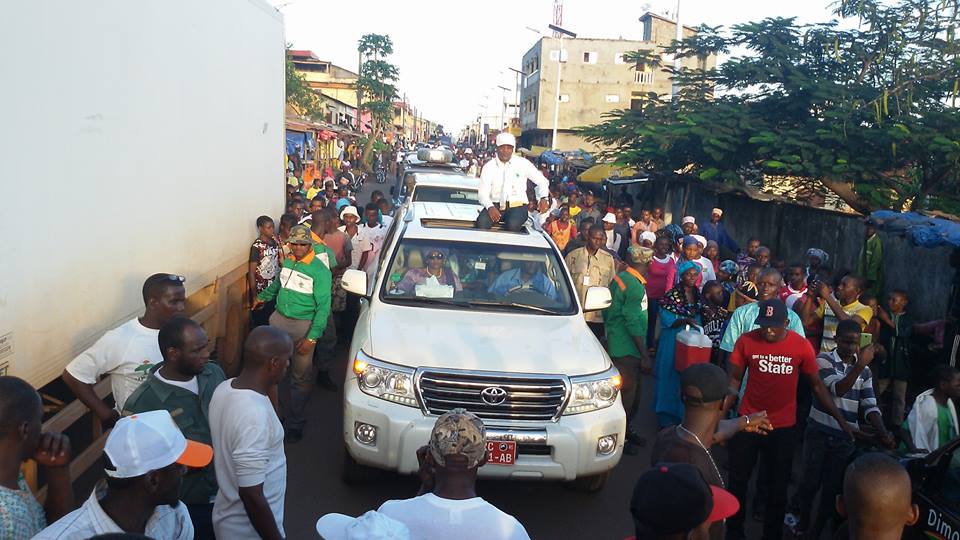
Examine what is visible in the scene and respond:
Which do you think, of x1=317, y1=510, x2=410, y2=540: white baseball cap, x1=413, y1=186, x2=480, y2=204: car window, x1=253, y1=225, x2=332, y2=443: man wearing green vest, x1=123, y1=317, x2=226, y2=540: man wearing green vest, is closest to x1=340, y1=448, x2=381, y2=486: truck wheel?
x1=253, y1=225, x2=332, y2=443: man wearing green vest

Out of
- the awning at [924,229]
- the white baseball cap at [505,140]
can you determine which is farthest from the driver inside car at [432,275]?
the awning at [924,229]

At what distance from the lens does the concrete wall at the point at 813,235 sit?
356 inches

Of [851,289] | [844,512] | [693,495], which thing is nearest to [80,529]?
[693,495]

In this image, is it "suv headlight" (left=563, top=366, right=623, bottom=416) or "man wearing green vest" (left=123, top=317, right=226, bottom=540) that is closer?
"man wearing green vest" (left=123, top=317, right=226, bottom=540)

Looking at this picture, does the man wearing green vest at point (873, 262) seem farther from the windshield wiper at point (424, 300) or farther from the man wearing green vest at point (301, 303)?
the man wearing green vest at point (301, 303)

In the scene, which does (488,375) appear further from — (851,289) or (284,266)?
(851,289)

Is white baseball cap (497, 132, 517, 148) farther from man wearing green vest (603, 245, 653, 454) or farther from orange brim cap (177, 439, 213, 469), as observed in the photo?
orange brim cap (177, 439, 213, 469)

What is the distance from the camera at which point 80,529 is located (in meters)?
2.33

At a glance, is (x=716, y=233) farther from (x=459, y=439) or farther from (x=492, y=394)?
(x=459, y=439)

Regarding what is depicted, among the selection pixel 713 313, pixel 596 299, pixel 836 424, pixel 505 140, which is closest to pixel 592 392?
pixel 596 299

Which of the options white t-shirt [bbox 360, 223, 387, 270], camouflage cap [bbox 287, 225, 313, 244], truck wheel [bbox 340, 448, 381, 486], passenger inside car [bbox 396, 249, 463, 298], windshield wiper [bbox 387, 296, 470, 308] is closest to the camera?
truck wheel [bbox 340, 448, 381, 486]

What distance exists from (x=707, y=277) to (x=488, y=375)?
4.38 metres

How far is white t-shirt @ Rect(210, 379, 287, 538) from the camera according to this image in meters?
3.10

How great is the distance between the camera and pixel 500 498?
5660mm
